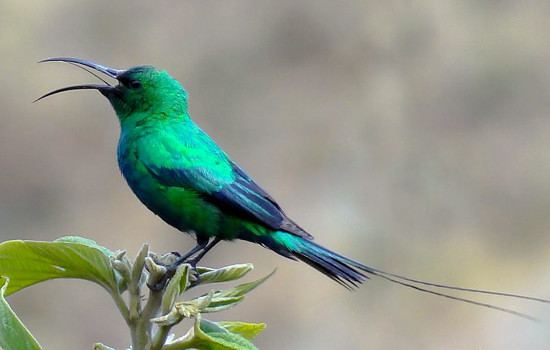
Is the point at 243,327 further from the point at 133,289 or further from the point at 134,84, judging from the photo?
the point at 134,84

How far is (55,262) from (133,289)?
117 millimetres

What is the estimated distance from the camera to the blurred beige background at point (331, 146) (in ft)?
26.1

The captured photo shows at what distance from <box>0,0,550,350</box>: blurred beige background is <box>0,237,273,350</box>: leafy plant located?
6.11 meters

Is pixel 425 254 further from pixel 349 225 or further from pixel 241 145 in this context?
pixel 241 145

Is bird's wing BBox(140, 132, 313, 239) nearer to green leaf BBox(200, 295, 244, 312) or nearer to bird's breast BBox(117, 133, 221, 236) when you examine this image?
bird's breast BBox(117, 133, 221, 236)

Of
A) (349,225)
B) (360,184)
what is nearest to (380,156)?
(360,184)

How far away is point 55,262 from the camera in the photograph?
1.38 meters

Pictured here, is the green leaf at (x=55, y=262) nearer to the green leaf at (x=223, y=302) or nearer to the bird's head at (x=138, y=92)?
the green leaf at (x=223, y=302)

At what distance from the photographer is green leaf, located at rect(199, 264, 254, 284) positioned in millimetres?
1432

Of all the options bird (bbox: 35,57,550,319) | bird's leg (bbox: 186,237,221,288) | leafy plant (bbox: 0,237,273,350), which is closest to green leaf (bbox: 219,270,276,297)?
leafy plant (bbox: 0,237,273,350)

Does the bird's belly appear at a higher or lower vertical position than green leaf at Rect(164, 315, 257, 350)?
higher

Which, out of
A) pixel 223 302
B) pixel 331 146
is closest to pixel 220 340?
pixel 223 302

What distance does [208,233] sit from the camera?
2.17 metres

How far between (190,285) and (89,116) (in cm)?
688
